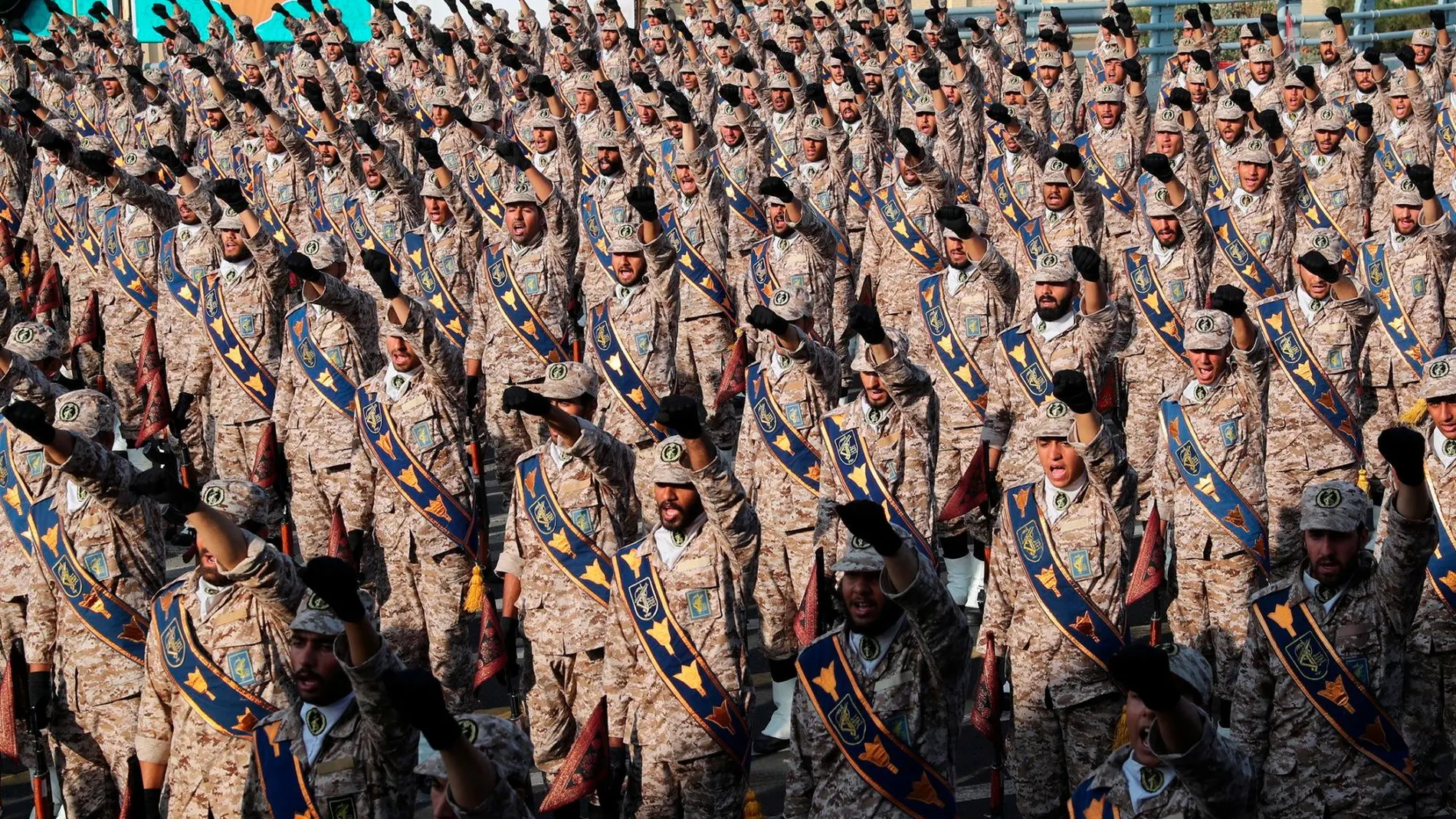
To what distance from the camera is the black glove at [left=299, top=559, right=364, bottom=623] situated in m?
5.52

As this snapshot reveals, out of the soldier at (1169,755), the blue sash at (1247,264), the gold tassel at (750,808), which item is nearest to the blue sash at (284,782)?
the gold tassel at (750,808)

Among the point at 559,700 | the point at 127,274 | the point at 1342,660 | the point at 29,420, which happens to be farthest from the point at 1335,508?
the point at 127,274

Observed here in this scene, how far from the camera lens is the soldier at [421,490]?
957 cm

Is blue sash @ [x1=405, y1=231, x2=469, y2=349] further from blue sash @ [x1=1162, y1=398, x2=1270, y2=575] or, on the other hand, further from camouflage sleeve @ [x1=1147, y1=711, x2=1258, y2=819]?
camouflage sleeve @ [x1=1147, y1=711, x2=1258, y2=819]

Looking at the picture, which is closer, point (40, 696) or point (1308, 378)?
point (40, 696)

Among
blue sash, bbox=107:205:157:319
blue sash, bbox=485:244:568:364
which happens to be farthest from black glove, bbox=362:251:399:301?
blue sash, bbox=107:205:157:319

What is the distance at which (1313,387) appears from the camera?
1066 cm

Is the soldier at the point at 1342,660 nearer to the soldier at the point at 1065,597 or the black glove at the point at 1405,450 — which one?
the black glove at the point at 1405,450

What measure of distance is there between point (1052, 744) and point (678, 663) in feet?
6.19

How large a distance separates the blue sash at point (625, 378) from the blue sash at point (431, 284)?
7.98 feet

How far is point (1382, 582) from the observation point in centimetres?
668

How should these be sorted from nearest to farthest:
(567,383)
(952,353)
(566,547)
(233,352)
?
1. (566,547)
2. (567,383)
3. (952,353)
4. (233,352)

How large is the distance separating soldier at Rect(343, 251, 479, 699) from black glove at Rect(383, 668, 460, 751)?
4665mm

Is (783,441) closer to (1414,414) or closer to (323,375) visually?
(323,375)
